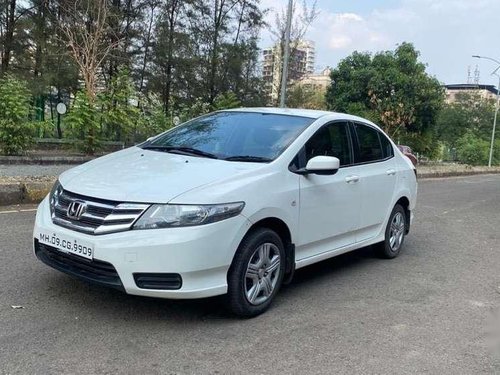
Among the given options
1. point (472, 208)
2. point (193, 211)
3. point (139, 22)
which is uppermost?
point (139, 22)

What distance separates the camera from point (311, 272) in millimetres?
5707

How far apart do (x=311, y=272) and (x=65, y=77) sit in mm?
19232

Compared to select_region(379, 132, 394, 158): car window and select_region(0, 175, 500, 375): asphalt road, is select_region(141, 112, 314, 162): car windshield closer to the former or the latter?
select_region(0, 175, 500, 375): asphalt road

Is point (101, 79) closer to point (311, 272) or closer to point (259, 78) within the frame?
point (259, 78)

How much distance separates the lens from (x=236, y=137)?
4.99 meters

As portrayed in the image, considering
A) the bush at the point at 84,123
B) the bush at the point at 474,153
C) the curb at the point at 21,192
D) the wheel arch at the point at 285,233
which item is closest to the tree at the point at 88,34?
the bush at the point at 84,123

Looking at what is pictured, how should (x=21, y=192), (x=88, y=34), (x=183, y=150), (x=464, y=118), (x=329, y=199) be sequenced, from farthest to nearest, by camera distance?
(x=464, y=118), (x=88, y=34), (x=21, y=192), (x=329, y=199), (x=183, y=150)

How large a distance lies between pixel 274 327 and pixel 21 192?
19.2 ft

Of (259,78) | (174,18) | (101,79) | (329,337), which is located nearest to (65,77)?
(101,79)

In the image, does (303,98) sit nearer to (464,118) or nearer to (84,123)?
(84,123)

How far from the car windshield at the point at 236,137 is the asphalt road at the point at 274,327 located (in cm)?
126

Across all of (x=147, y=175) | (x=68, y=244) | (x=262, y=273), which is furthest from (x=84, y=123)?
(x=262, y=273)

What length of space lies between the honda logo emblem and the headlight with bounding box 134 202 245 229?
45 cm

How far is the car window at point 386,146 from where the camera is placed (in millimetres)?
6285
